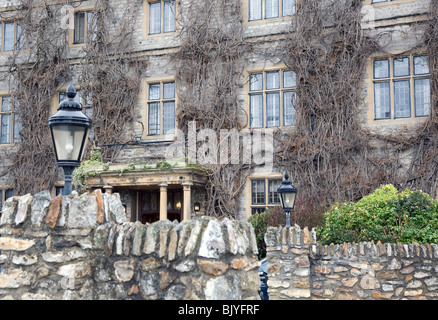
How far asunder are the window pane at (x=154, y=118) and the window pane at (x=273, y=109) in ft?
12.5

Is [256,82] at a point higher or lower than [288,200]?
higher

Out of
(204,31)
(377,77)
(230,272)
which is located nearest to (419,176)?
(377,77)

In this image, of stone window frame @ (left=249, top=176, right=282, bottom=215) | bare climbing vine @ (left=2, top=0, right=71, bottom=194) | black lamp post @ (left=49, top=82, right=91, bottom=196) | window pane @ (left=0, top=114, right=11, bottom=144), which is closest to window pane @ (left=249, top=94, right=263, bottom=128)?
stone window frame @ (left=249, top=176, right=282, bottom=215)

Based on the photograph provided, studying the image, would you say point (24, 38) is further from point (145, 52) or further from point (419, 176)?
point (419, 176)

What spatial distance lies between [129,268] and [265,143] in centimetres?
1244

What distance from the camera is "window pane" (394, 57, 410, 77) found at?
14.9 metres

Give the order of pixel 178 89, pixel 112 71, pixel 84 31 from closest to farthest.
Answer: pixel 178 89, pixel 112 71, pixel 84 31

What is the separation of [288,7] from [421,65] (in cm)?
459

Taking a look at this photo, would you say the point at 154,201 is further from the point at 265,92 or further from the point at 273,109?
the point at 265,92

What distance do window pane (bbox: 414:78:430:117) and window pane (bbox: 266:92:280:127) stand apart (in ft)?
13.6

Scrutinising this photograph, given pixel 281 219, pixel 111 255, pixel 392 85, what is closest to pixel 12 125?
pixel 281 219

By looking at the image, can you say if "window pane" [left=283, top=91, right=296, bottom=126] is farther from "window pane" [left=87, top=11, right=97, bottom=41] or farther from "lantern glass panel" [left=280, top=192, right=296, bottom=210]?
"window pane" [left=87, top=11, right=97, bottom=41]

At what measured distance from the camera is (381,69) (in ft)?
49.7

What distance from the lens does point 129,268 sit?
3744 millimetres
